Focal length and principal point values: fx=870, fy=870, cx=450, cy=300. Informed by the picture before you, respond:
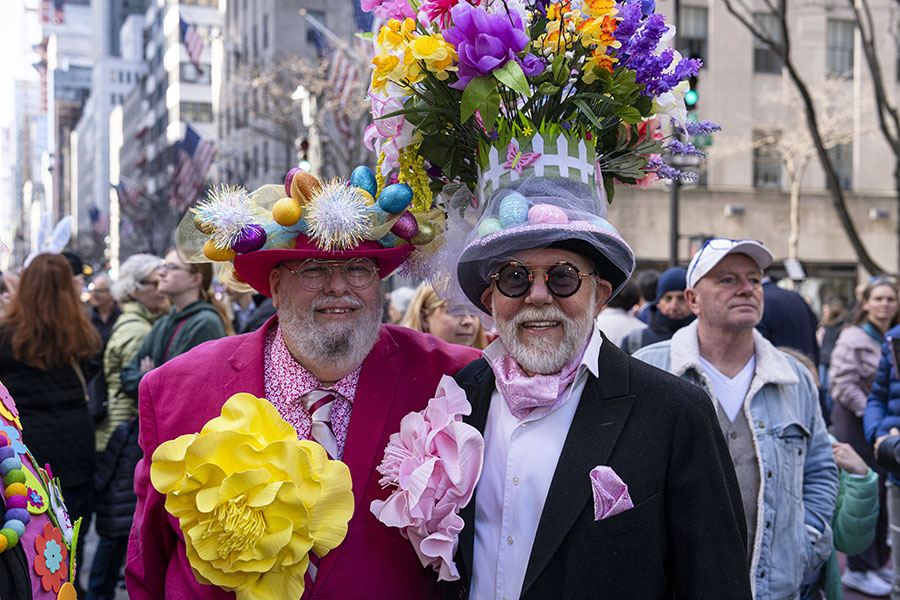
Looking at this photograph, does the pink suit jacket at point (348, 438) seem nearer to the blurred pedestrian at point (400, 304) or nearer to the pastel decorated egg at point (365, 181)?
the pastel decorated egg at point (365, 181)

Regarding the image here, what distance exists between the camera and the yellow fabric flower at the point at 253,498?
240 cm

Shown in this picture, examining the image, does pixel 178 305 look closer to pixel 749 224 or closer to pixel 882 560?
pixel 882 560

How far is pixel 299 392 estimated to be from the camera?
2.98 m

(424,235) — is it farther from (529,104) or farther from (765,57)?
(765,57)

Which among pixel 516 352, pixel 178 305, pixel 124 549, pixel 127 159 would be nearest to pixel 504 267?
pixel 516 352

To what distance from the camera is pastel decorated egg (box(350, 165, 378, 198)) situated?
9.52 ft

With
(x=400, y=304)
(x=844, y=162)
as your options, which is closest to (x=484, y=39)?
(x=400, y=304)

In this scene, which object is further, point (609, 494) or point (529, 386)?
point (529, 386)

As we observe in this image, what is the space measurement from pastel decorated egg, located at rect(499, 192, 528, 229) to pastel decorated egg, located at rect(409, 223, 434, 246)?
0.41 meters

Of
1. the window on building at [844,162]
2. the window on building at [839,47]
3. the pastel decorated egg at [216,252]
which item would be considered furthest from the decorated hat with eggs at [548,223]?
the window on building at [839,47]

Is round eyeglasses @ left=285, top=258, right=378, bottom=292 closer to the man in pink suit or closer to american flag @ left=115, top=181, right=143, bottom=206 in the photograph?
the man in pink suit

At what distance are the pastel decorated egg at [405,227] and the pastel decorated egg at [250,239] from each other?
436 mm

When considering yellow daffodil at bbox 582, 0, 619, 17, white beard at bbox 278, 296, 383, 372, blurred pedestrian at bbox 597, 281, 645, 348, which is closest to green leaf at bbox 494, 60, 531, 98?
yellow daffodil at bbox 582, 0, 619, 17

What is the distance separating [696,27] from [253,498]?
25.0 m
